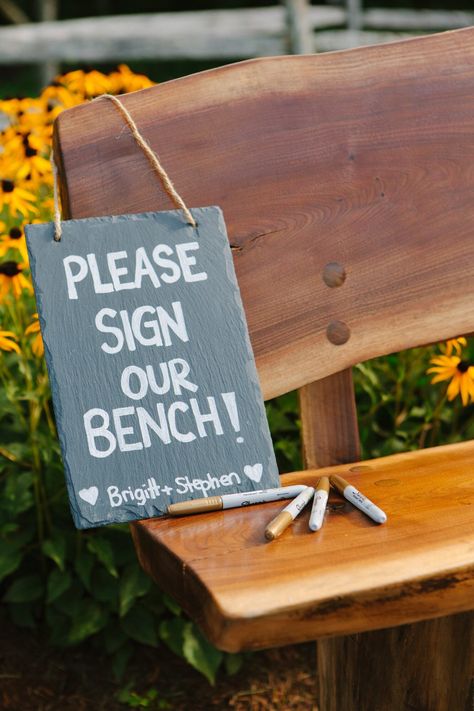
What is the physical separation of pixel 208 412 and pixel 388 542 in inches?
11.4

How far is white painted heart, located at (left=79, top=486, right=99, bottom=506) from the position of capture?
1.19 meters

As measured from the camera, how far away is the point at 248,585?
1.00 metres

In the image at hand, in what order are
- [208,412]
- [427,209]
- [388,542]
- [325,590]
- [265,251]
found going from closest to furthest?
[325,590] < [388,542] < [208,412] < [265,251] < [427,209]

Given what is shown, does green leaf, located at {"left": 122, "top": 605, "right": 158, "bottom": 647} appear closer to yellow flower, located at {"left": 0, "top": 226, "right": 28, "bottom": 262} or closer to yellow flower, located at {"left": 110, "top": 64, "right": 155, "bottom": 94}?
yellow flower, located at {"left": 0, "top": 226, "right": 28, "bottom": 262}

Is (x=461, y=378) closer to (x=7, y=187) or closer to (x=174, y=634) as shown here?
(x=174, y=634)

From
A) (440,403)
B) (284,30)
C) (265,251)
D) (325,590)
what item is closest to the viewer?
(325,590)

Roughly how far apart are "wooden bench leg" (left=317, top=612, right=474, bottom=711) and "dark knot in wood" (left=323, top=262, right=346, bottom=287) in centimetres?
51

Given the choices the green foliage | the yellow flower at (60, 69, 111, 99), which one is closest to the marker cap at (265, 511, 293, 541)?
the green foliage

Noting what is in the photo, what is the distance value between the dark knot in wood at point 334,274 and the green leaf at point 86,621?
863 millimetres

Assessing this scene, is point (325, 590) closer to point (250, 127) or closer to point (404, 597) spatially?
point (404, 597)

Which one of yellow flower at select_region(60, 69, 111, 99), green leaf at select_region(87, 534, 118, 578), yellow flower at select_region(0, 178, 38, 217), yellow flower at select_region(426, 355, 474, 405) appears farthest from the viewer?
yellow flower at select_region(60, 69, 111, 99)

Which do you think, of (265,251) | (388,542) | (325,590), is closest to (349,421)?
(265,251)

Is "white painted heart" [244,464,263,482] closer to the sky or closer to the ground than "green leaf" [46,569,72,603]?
closer to the sky

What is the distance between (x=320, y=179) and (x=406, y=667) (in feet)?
2.38
